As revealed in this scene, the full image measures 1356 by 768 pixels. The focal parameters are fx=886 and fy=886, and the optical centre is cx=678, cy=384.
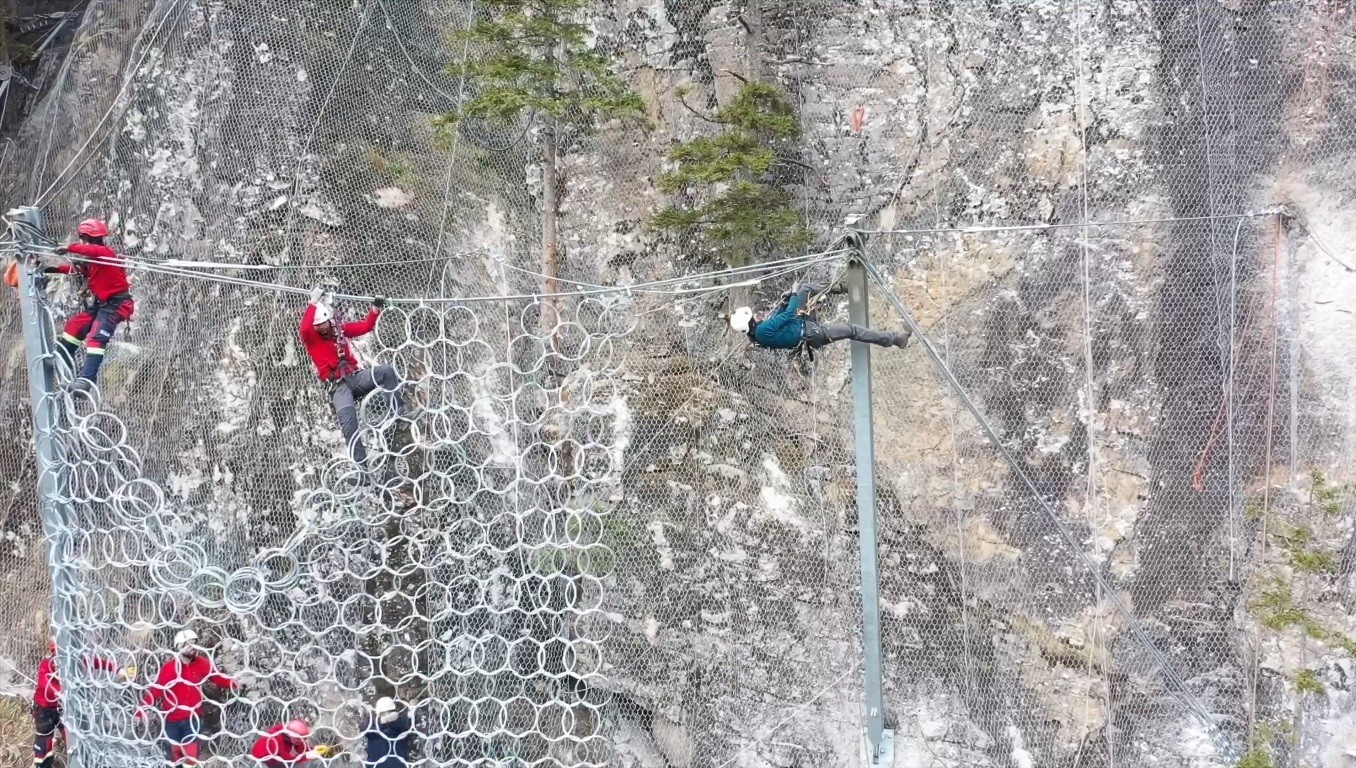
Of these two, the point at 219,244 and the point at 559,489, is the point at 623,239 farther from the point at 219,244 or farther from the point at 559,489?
the point at 219,244

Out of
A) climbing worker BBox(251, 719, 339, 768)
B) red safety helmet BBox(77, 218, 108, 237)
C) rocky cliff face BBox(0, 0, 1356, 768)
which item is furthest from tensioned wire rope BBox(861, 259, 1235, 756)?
red safety helmet BBox(77, 218, 108, 237)

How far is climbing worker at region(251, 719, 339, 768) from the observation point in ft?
14.1

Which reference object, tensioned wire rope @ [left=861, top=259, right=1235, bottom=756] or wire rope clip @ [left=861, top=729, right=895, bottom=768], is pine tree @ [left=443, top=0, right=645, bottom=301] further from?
wire rope clip @ [left=861, top=729, right=895, bottom=768]

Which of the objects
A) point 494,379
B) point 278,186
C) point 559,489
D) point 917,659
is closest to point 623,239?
point 494,379

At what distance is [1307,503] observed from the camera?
418cm

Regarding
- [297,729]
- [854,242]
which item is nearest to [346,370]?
[297,729]

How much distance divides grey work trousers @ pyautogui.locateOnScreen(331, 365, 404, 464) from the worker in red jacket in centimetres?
111

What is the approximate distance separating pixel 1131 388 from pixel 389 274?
3.89 metres

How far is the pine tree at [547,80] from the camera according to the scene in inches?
178

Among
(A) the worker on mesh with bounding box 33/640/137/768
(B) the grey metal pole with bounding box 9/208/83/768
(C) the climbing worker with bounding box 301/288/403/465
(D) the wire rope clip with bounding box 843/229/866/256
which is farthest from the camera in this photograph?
(A) the worker on mesh with bounding box 33/640/137/768

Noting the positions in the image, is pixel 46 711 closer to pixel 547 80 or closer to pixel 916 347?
pixel 547 80

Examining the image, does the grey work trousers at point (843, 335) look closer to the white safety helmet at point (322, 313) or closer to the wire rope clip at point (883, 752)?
the wire rope clip at point (883, 752)

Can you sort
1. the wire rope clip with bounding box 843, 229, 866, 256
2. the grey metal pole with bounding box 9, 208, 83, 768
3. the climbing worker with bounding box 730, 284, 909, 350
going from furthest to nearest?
1. the grey metal pole with bounding box 9, 208, 83, 768
2. the climbing worker with bounding box 730, 284, 909, 350
3. the wire rope clip with bounding box 843, 229, 866, 256

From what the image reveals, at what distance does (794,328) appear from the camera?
13.1 feet
